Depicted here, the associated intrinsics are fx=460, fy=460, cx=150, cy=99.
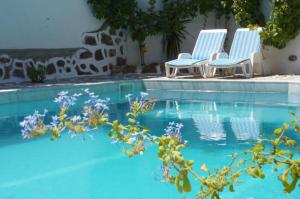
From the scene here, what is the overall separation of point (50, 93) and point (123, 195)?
227 inches

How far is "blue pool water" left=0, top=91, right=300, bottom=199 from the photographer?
11.8 feet

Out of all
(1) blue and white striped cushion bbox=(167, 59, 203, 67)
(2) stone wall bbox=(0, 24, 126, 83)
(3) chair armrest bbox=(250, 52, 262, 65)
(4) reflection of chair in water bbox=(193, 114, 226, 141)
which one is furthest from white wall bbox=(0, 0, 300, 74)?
(4) reflection of chair in water bbox=(193, 114, 226, 141)

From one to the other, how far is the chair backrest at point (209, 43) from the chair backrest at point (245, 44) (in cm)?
36

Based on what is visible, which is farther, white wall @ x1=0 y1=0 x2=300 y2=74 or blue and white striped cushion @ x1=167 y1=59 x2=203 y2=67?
white wall @ x1=0 y1=0 x2=300 y2=74

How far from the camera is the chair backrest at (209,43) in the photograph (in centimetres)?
1039

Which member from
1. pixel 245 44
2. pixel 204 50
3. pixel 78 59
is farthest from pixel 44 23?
pixel 245 44

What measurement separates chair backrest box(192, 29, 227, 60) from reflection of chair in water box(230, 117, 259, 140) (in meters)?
3.95

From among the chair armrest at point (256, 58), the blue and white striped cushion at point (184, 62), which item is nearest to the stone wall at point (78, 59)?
the blue and white striped cushion at point (184, 62)

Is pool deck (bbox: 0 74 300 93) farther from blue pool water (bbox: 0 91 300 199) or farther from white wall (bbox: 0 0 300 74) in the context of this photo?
white wall (bbox: 0 0 300 74)

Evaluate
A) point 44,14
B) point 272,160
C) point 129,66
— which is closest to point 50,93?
point 44,14

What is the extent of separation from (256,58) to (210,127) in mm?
4177

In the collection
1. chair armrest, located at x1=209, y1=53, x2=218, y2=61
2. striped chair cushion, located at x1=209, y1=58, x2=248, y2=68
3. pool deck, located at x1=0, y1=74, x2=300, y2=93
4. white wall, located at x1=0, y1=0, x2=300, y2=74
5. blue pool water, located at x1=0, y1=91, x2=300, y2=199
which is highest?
white wall, located at x1=0, y1=0, x2=300, y2=74

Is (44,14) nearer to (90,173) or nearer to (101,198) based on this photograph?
(90,173)

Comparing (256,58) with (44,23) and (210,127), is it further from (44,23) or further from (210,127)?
(44,23)
